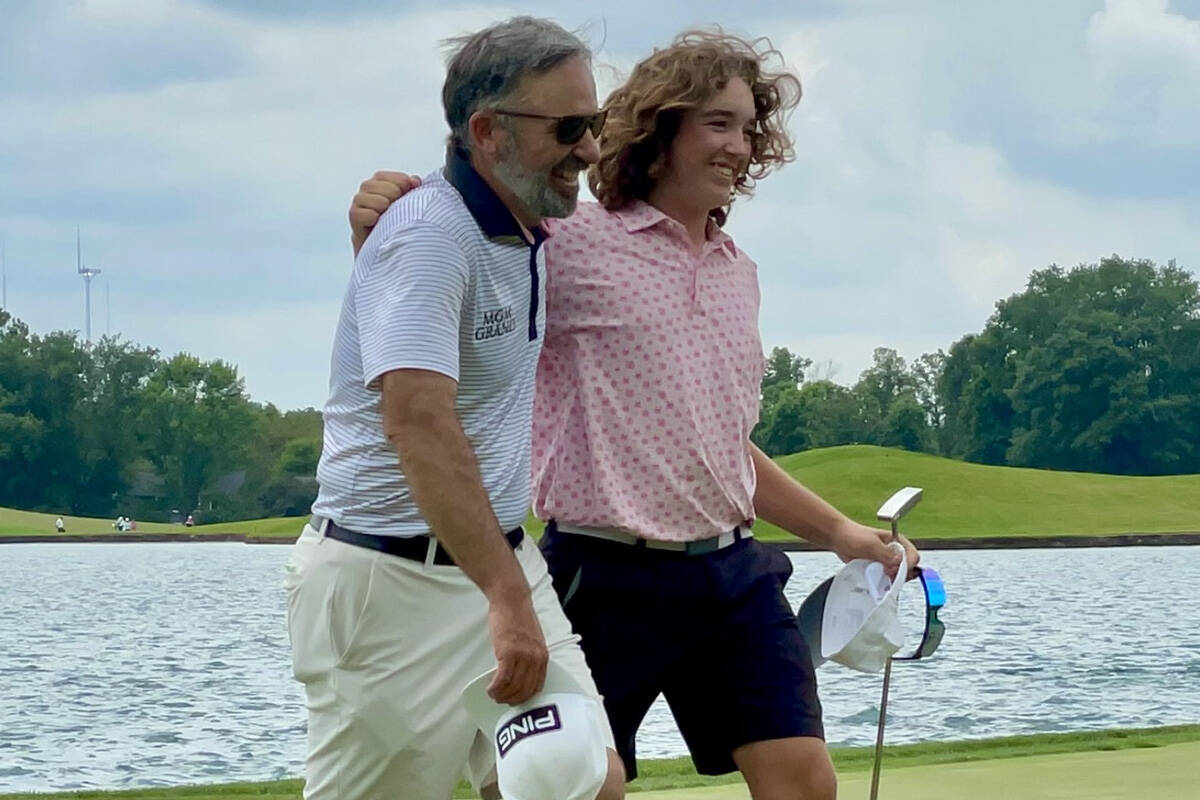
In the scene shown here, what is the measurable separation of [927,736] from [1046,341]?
71.0 m

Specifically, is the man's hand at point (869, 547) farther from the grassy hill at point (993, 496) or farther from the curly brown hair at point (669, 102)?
the grassy hill at point (993, 496)

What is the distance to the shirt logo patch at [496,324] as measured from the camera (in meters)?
2.76

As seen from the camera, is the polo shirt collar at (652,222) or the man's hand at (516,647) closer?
the man's hand at (516,647)

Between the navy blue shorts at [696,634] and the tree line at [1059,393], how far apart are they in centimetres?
6880

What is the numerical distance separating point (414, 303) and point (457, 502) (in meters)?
0.30

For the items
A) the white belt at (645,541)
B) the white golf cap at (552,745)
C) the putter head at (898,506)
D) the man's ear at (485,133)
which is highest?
the man's ear at (485,133)

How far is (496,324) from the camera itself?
9.12ft

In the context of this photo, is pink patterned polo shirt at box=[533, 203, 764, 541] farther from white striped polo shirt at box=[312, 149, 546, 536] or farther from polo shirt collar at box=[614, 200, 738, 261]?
white striped polo shirt at box=[312, 149, 546, 536]

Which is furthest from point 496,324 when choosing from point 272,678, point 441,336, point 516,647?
point 272,678

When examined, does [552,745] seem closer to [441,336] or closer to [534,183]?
[441,336]

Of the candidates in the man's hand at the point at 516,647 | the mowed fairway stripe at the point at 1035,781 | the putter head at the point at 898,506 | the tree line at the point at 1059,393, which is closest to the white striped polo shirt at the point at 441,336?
the man's hand at the point at 516,647

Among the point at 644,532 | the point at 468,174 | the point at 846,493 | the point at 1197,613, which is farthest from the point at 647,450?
the point at 846,493

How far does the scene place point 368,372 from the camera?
267 cm

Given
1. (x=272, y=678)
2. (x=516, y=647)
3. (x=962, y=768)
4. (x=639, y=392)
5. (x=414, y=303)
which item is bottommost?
(x=272, y=678)
